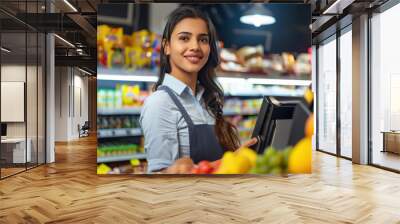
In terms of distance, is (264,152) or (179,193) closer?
(179,193)

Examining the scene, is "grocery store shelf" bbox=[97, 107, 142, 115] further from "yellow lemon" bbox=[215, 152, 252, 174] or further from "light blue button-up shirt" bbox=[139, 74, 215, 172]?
"yellow lemon" bbox=[215, 152, 252, 174]

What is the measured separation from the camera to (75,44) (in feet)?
38.7

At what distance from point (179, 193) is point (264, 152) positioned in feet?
5.22

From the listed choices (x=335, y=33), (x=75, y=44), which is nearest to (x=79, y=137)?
(x=75, y=44)

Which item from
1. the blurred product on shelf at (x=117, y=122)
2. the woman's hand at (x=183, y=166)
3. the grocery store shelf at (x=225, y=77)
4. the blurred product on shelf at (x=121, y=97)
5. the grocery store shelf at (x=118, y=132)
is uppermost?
the grocery store shelf at (x=225, y=77)

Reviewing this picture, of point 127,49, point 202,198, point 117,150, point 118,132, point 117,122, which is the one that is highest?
point 127,49

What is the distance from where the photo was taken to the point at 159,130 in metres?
5.97

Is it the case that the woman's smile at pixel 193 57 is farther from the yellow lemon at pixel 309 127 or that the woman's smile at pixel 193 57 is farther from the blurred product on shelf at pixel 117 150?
the yellow lemon at pixel 309 127

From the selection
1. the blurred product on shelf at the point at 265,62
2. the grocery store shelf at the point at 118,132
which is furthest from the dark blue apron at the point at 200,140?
the blurred product on shelf at the point at 265,62

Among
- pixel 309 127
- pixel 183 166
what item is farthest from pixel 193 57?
pixel 309 127

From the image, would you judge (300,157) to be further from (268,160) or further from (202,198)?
(202,198)

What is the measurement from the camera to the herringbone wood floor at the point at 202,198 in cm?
405

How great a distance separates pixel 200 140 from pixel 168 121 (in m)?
0.54

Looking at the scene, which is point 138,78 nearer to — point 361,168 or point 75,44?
point 361,168
